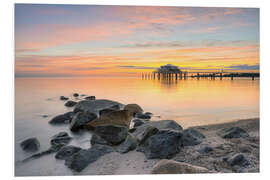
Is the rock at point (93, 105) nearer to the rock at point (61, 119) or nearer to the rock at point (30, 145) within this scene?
the rock at point (61, 119)

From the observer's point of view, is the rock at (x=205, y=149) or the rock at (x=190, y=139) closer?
the rock at (x=205, y=149)

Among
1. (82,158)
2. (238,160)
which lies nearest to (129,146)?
(82,158)

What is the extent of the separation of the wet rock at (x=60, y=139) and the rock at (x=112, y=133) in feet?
3.09

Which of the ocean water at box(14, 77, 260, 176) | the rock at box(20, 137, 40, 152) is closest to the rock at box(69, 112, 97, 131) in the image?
the ocean water at box(14, 77, 260, 176)

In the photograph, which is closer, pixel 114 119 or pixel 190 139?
pixel 190 139

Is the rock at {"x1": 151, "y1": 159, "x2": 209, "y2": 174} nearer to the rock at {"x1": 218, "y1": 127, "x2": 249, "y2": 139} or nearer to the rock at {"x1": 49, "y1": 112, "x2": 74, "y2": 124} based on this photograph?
the rock at {"x1": 218, "y1": 127, "x2": 249, "y2": 139}

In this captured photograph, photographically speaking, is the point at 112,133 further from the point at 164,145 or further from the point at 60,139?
the point at 60,139

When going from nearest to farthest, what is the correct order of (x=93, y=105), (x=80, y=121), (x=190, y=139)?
(x=190, y=139), (x=80, y=121), (x=93, y=105)

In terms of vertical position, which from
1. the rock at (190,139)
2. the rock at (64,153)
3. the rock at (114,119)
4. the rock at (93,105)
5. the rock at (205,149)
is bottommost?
the rock at (64,153)

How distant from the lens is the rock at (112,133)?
14.1ft

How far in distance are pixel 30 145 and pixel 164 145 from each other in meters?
2.90

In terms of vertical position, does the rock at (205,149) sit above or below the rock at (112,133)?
below

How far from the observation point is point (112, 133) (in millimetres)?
4340

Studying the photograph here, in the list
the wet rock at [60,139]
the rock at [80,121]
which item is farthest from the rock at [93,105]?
the wet rock at [60,139]
